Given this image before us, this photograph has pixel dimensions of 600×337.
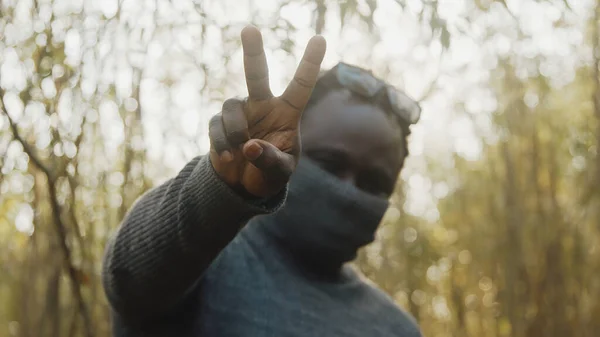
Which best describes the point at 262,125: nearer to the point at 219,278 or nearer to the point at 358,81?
the point at 219,278

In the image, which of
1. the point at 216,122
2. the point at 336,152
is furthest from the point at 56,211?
the point at 216,122

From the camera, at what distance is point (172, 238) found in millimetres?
845

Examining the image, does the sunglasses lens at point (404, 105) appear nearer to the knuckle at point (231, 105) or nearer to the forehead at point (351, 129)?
the forehead at point (351, 129)

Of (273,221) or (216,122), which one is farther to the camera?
(273,221)

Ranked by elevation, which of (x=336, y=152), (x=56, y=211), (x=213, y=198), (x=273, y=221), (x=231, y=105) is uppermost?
(x=231, y=105)

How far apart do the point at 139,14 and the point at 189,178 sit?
815 mm

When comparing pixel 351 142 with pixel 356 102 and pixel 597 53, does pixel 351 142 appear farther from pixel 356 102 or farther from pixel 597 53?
pixel 597 53

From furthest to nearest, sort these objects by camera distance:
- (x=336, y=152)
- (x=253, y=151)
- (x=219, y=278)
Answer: (x=336, y=152), (x=219, y=278), (x=253, y=151)

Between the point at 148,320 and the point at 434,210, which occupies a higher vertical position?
the point at 148,320

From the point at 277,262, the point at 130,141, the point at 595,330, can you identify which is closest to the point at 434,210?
the point at 595,330

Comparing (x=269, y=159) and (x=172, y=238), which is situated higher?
(x=269, y=159)

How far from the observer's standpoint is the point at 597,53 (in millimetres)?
2230

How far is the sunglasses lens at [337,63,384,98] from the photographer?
121 cm

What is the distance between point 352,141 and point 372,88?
0.13 meters
